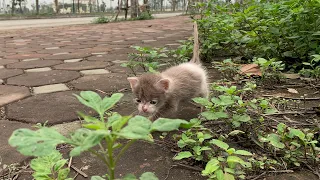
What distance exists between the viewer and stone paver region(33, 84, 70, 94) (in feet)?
9.62

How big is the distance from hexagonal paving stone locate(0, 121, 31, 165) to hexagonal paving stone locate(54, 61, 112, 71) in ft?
6.01

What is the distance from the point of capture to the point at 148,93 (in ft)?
7.63

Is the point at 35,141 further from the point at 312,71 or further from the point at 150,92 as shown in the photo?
the point at 312,71

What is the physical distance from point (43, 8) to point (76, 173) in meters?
40.2

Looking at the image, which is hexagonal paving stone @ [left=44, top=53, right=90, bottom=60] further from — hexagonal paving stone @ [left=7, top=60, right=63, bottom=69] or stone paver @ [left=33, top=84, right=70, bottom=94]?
stone paver @ [left=33, top=84, right=70, bottom=94]

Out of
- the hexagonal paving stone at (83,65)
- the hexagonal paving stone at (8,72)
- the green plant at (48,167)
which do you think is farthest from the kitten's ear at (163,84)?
the hexagonal paving stone at (8,72)

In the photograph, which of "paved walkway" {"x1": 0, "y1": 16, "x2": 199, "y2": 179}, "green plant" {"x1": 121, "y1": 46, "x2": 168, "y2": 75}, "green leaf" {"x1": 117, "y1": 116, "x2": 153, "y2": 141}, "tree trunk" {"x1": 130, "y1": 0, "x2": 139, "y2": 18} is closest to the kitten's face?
"paved walkway" {"x1": 0, "y1": 16, "x2": 199, "y2": 179}

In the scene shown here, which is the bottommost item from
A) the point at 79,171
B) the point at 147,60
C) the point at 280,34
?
the point at 79,171

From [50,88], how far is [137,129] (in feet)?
8.25

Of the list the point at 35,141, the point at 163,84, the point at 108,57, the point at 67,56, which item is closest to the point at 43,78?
the point at 108,57

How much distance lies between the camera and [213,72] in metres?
3.62

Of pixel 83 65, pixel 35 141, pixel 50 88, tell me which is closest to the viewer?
pixel 35 141

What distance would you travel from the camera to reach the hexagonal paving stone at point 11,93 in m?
2.63

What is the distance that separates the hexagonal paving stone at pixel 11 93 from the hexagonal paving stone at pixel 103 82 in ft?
1.58
